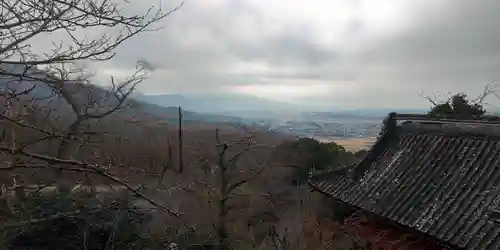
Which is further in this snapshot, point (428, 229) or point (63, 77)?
point (428, 229)

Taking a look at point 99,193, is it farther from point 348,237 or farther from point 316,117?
point 316,117

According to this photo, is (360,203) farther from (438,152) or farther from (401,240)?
(438,152)

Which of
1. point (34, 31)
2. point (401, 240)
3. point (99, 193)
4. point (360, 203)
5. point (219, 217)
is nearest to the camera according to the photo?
point (34, 31)

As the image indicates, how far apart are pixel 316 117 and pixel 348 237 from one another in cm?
3063

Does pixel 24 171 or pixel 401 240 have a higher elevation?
pixel 24 171

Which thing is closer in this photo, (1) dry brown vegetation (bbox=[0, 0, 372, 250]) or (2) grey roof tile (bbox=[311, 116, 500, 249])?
(1) dry brown vegetation (bbox=[0, 0, 372, 250])

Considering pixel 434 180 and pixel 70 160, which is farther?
pixel 434 180

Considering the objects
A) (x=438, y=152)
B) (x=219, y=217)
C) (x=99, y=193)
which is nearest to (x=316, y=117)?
(x=219, y=217)

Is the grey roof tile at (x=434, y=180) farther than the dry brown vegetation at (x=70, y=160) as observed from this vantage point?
Yes

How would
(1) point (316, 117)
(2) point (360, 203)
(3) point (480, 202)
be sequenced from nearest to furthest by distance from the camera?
(3) point (480, 202) < (2) point (360, 203) < (1) point (316, 117)

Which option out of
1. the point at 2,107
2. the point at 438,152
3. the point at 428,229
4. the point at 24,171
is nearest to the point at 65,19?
the point at 2,107

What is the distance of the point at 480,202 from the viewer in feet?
28.0

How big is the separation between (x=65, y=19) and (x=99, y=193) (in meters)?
3.00

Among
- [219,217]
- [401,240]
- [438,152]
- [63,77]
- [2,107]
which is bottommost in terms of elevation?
[219,217]
